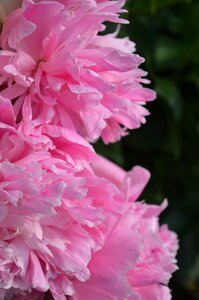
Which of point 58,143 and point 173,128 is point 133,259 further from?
point 173,128

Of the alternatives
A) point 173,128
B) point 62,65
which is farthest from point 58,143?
point 173,128

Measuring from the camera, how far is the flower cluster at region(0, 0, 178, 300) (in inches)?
17.7

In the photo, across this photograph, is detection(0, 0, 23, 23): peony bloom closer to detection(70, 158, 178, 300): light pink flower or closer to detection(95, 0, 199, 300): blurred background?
detection(70, 158, 178, 300): light pink flower

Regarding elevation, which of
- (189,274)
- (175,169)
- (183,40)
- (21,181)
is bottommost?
(189,274)

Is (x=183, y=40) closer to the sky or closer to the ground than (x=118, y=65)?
closer to the ground

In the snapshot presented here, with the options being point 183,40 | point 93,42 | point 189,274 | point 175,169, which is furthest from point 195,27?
point 93,42

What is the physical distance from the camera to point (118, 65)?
0.47 meters

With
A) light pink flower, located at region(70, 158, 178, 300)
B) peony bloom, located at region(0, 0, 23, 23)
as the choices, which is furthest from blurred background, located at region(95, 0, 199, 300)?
peony bloom, located at region(0, 0, 23, 23)

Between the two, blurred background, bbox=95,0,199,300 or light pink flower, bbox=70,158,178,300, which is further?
blurred background, bbox=95,0,199,300

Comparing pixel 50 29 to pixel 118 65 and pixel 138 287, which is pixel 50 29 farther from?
pixel 138 287

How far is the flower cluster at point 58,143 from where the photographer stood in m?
0.45

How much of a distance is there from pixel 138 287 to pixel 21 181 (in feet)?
0.54

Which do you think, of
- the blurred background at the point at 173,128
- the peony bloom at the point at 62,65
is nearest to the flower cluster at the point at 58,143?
the peony bloom at the point at 62,65

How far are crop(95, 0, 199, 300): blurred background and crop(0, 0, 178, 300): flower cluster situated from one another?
1.06ft
